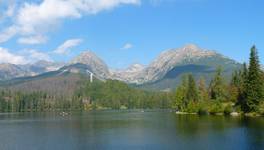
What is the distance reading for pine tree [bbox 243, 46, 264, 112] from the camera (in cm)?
14400

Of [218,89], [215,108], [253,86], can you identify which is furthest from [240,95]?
[218,89]

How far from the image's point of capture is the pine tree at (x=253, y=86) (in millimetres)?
144000

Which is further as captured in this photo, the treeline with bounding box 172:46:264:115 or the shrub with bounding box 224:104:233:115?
the shrub with bounding box 224:104:233:115

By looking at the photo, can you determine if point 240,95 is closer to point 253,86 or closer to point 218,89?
point 253,86

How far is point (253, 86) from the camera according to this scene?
145500 mm

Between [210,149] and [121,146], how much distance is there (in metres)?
15.8

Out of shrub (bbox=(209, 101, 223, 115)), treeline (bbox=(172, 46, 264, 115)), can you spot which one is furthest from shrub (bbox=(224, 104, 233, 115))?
shrub (bbox=(209, 101, 223, 115))

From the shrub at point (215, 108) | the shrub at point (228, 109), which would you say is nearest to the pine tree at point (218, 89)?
the shrub at point (215, 108)

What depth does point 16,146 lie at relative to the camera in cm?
7294

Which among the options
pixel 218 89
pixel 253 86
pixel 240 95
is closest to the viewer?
pixel 253 86

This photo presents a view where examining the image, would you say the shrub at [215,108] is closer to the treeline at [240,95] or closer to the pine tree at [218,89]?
the treeline at [240,95]

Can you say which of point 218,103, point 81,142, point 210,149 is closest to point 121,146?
point 81,142

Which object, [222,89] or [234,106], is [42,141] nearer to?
[234,106]

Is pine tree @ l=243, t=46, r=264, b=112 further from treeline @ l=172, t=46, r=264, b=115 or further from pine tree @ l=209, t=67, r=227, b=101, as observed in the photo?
pine tree @ l=209, t=67, r=227, b=101
